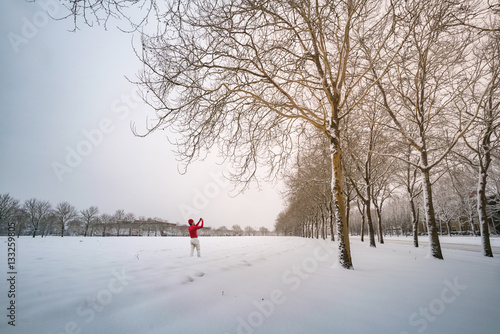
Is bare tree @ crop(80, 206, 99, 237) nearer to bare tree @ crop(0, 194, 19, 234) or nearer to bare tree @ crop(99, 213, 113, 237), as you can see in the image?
bare tree @ crop(99, 213, 113, 237)

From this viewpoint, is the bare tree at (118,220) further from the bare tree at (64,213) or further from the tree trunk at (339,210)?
the tree trunk at (339,210)

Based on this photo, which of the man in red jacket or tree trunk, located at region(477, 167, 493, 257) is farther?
tree trunk, located at region(477, 167, 493, 257)

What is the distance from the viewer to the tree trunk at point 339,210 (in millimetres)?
5188

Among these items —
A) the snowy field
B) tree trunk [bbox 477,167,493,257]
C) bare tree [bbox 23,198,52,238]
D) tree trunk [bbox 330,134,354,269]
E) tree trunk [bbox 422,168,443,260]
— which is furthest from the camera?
bare tree [bbox 23,198,52,238]

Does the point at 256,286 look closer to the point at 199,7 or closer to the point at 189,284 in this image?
the point at 189,284

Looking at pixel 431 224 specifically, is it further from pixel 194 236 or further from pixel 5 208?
pixel 5 208

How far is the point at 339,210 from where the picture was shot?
5402 millimetres

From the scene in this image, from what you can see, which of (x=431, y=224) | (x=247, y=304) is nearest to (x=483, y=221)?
(x=431, y=224)

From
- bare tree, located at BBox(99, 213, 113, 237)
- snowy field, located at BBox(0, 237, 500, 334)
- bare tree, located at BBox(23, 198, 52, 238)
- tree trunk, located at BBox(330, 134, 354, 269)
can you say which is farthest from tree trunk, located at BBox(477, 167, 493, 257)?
bare tree, located at BBox(99, 213, 113, 237)

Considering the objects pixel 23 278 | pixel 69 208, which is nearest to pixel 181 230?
pixel 69 208

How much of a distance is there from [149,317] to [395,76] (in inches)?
444

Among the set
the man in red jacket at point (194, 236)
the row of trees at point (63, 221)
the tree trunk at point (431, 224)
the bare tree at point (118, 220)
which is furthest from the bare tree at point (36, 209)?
the tree trunk at point (431, 224)

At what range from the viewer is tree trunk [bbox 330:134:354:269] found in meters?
5.19

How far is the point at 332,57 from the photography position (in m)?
6.57
